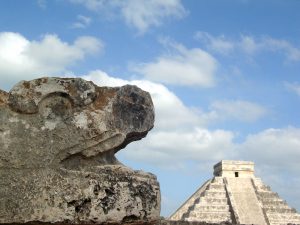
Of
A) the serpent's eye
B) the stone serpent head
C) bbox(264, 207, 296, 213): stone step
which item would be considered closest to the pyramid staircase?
bbox(264, 207, 296, 213): stone step

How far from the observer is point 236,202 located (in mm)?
49688

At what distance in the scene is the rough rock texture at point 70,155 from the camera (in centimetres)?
294

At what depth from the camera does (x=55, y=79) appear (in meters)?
3.25

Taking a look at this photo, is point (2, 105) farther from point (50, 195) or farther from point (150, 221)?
point (150, 221)

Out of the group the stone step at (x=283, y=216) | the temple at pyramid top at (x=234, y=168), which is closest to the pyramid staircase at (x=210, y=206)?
the temple at pyramid top at (x=234, y=168)

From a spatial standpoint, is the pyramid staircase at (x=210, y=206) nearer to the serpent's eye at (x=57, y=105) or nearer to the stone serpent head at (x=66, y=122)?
the stone serpent head at (x=66, y=122)

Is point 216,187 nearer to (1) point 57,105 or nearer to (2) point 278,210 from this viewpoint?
(2) point 278,210

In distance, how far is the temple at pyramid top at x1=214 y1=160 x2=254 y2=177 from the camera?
52188mm

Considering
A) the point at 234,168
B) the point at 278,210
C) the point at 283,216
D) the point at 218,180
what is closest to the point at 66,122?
the point at 283,216

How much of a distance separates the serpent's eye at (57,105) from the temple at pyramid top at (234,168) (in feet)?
163

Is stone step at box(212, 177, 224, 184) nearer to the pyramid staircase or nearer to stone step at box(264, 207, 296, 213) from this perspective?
the pyramid staircase

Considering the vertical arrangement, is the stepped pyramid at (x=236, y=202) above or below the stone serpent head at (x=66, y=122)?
above

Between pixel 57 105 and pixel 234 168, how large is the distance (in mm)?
50728

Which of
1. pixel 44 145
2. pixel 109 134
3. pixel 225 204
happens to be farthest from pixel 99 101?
pixel 225 204
